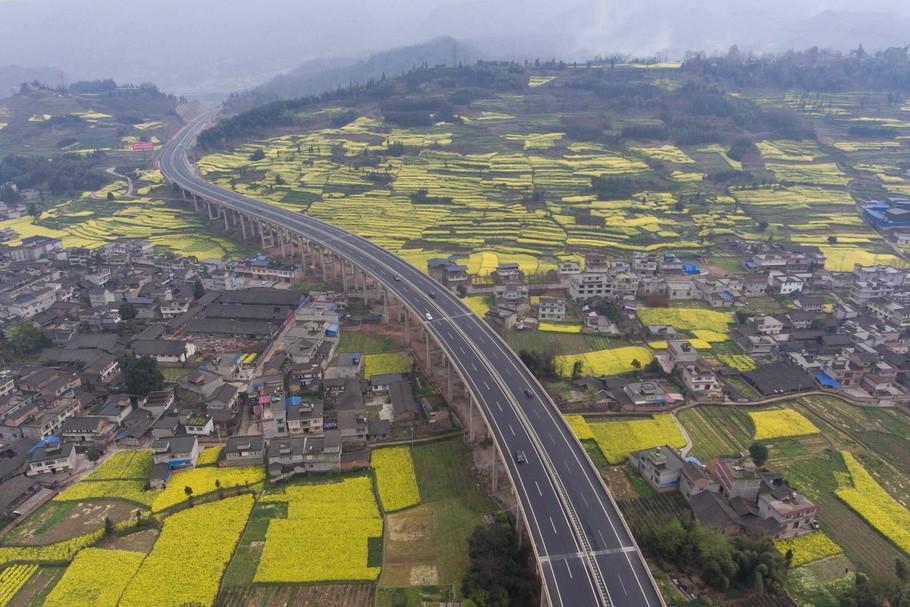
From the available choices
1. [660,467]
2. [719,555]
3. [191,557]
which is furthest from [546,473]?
[191,557]

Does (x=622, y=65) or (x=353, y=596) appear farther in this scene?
(x=622, y=65)

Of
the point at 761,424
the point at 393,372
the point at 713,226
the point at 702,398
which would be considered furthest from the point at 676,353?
the point at 713,226

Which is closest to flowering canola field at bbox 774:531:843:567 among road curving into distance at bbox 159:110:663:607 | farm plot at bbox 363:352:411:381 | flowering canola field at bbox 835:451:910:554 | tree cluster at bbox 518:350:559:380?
flowering canola field at bbox 835:451:910:554

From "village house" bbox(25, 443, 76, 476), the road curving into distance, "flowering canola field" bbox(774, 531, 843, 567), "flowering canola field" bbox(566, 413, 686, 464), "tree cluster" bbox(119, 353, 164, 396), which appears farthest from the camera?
"tree cluster" bbox(119, 353, 164, 396)

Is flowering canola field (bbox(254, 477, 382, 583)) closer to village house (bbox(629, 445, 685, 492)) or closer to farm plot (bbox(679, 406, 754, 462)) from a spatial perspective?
village house (bbox(629, 445, 685, 492))

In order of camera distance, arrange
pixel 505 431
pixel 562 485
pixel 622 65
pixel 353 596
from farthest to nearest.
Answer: pixel 622 65
pixel 505 431
pixel 562 485
pixel 353 596

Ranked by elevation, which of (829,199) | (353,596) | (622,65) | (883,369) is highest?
(622,65)

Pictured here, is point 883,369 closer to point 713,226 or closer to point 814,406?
point 814,406

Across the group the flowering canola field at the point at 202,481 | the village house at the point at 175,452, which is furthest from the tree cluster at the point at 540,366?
the village house at the point at 175,452
